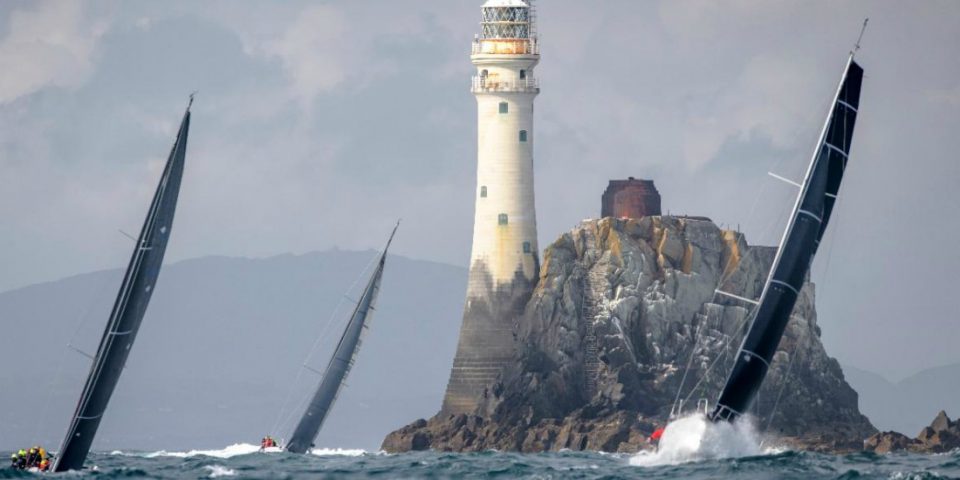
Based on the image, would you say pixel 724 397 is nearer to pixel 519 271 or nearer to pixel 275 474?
pixel 275 474

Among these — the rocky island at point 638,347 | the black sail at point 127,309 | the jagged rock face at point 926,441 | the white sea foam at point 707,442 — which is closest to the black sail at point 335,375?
the rocky island at point 638,347

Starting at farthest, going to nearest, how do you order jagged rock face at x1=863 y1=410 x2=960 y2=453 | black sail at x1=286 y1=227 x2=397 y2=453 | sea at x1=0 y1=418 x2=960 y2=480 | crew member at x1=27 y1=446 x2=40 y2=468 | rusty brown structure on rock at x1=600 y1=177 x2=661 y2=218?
rusty brown structure on rock at x1=600 y1=177 x2=661 y2=218 → black sail at x1=286 y1=227 x2=397 y2=453 → jagged rock face at x1=863 y1=410 x2=960 y2=453 → crew member at x1=27 y1=446 x2=40 y2=468 → sea at x1=0 y1=418 x2=960 y2=480

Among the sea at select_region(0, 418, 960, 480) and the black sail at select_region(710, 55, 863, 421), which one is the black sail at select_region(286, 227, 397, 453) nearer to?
the sea at select_region(0, 418, 960, 480)

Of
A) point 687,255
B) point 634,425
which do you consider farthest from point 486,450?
point 687,255

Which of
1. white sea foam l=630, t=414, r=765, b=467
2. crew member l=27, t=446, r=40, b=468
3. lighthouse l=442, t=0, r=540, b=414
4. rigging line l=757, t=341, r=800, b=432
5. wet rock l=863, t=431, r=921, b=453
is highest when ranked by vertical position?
lighthouse l=442, t=0, r=540, b=414

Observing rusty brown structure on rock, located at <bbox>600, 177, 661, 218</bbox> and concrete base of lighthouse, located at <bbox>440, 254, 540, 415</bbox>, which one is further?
rusty brown structure on rock, located at <bbox>600, 177, 661, 218</bbox>

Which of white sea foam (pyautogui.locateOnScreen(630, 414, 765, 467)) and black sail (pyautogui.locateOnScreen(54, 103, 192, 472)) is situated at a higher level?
black sail (pyautogui.locateOnScreen(54, 103, 192, 472))

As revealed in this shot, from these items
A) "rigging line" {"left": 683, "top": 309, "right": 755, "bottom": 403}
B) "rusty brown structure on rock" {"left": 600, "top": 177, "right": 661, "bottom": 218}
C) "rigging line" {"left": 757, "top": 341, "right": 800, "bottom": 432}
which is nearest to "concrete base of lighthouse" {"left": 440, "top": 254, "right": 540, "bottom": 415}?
"rusty brown structure on rock" {"left": 600, "top": 177, "right": 661, "bottom": 218}

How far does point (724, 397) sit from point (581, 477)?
16.2 feet

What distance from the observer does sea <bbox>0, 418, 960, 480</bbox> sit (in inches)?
2413

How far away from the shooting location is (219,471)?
66.4m

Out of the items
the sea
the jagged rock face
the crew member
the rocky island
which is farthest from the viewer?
the rocky island

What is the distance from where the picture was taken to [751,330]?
6362 cm

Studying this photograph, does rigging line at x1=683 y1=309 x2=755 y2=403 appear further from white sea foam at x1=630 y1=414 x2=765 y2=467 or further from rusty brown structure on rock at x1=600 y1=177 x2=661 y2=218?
white sea foam at x1=630 y1=414 x2=765 y2=467
